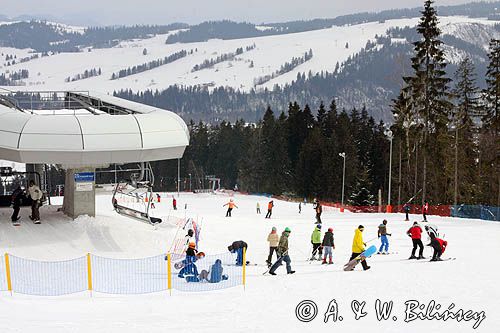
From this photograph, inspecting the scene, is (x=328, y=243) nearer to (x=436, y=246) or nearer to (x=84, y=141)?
(x=436, y=246)

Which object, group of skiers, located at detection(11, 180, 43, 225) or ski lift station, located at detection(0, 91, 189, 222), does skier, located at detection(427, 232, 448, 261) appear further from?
group of skiers, located at detection(11, 180, 43, 225)

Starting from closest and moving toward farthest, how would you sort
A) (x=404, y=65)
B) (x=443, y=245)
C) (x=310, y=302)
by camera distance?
(x=310, y=302) < (x=443, y=245) < (x=404, y=65)

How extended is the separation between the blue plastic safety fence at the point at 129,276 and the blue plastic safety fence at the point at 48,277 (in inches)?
16.1

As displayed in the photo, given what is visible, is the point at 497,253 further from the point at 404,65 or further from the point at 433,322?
the point at 404,65

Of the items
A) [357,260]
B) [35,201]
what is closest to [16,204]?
[35,201]

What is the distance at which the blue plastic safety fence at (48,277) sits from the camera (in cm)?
1602

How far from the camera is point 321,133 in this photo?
8250cm

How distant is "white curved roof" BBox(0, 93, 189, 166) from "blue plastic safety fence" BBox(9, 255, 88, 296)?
3.33 meters

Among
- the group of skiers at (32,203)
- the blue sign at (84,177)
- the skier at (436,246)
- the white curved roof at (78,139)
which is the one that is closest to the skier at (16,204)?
the group of skiers at (32,203)

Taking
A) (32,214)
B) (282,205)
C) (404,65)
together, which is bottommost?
(282,205)

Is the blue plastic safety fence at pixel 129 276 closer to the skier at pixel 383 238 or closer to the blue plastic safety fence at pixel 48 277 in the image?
the blue plastic safety fence at pixel 48 277

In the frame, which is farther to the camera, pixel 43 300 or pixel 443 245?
pixel 443 245

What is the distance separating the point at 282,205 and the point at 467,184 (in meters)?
19.9

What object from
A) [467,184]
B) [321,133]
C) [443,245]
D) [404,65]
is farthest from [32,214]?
[321,133]
